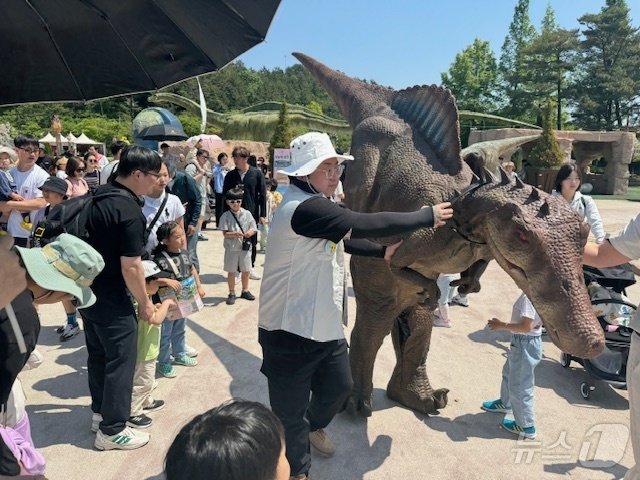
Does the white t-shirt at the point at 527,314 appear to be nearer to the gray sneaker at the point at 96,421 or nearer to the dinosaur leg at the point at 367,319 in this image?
the dinosaur leg at the point at 367,319

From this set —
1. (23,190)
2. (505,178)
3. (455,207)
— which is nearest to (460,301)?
(455,207)

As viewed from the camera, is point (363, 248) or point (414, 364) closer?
point (363, 248)

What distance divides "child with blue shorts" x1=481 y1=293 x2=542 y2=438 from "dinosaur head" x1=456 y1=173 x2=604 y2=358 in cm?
97

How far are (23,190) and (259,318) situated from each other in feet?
12.4

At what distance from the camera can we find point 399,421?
321 cm

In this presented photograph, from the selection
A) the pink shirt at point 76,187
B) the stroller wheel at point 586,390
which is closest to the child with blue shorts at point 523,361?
the stroller wheel at point 586,390

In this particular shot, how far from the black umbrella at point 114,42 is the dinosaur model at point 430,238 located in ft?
4.20

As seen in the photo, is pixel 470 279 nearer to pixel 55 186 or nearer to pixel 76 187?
pixel 55 186

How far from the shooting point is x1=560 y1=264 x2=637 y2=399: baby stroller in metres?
3.55

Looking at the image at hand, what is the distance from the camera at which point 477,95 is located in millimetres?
42906

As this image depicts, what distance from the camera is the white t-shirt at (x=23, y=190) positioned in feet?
15.5

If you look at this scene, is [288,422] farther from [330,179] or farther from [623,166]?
[623,166]

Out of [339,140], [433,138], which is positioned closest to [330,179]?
[433,138]

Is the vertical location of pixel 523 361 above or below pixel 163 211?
below
